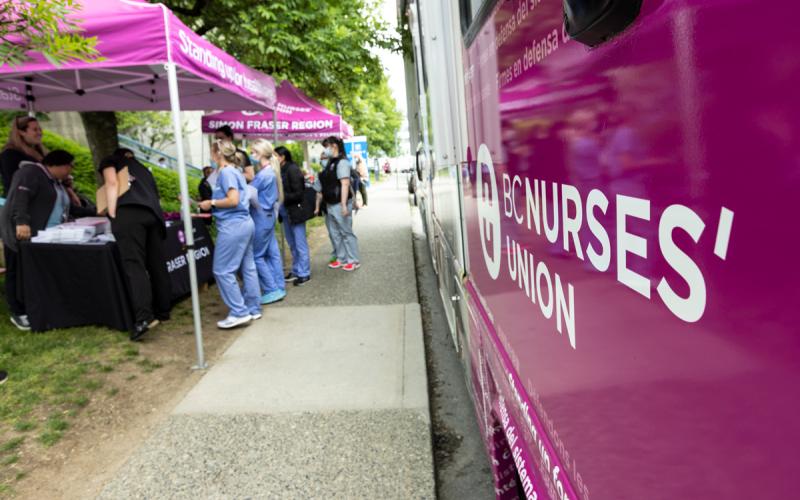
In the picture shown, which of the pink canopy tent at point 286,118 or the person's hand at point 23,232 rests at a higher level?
the pink canopy tent at point 286,118

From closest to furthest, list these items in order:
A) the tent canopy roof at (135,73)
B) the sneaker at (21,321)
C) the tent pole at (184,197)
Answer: the tent canopy roof at (135,73), the tent pole at (184,197), the sneaker at (21,321)

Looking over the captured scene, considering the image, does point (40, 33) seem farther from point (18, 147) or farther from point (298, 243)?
point (298, 243)

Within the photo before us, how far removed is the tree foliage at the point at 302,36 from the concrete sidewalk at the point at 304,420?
408 centimetres

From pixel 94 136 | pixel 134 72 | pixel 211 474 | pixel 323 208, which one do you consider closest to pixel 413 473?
pixel 211 474

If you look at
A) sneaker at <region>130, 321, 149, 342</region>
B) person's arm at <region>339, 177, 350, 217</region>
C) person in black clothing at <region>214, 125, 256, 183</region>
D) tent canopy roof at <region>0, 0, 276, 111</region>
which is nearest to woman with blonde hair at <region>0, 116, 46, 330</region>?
tent canopy roof at <region>0, 0, 276, 111</region>

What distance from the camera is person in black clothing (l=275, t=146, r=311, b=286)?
6758 millimetres

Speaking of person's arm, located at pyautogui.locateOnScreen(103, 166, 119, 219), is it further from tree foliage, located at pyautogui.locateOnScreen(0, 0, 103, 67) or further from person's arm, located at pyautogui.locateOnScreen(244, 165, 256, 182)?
person's arm, located at pyautogui.locateOnScreen(244, 165, 256, 182)

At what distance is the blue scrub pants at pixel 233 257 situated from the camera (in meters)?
5.03

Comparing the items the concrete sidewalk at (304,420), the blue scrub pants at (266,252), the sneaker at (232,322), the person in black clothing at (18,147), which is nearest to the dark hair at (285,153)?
the blue scrub pants at (266,252)

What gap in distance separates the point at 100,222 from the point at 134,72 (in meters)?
1.44

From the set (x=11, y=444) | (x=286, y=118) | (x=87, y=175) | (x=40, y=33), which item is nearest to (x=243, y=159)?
(x=40, y=33)

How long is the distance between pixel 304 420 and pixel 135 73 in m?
3.73

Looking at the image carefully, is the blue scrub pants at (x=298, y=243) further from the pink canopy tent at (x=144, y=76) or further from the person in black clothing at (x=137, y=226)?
the person in black clothing at (x=137, y=226)

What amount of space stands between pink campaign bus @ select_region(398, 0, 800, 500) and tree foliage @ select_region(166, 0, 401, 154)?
696 cm
